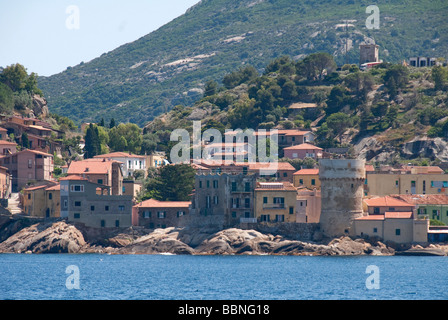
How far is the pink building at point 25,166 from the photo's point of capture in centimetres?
11125

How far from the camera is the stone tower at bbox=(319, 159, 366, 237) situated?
92.2 metres

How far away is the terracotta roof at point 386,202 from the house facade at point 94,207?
23313 mm

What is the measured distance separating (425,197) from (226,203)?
64.5 feet

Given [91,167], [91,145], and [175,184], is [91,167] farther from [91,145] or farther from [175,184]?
[91,145]

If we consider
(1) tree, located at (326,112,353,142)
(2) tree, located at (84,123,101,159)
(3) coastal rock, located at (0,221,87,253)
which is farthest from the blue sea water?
(1) tree, located at (326,112,353,142)

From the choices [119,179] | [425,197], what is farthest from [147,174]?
[425,197]

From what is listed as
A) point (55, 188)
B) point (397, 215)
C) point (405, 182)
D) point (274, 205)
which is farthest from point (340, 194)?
point (55, 188)

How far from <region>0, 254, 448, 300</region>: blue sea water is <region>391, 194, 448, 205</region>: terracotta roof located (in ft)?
31.8

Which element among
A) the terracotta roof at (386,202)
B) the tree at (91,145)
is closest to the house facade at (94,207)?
the terracotta roof at (386,202)

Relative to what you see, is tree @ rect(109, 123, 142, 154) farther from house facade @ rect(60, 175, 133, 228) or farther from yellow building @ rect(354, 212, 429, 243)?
yellow building @ rect(354, 212, 429, 243)

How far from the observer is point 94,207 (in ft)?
322

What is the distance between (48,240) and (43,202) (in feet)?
23.0

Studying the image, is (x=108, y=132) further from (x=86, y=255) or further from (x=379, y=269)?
(x=379, y=269)

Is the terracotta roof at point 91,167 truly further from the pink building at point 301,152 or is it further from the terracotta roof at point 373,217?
the pink building at point 301,152
